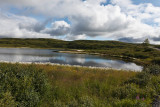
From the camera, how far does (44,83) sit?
5.98 meters

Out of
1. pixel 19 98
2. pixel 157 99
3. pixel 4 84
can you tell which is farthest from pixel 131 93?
pixel 4 84

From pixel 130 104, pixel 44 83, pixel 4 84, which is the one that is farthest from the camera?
pixel 44 83

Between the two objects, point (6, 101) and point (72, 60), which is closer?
point (6, 101)

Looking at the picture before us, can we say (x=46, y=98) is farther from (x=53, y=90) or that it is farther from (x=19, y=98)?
(x=19, y=98)

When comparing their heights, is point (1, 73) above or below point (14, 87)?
above

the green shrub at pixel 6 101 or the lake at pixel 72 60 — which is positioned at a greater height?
the green shrub at pixel 6 101

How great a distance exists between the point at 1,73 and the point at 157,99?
8.11 metres

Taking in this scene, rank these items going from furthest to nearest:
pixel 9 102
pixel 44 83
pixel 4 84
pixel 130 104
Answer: pixel 44 83
pixel 130 104
pixel 4 84
pixel 9 102

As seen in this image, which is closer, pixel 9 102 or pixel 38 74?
pixel 9 102

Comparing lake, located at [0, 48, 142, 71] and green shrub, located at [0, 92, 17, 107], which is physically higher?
green shrub, located at [0, 92, 17, 107]


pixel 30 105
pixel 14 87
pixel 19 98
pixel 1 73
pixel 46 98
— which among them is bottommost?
pixel 46 98

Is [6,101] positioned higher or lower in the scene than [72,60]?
higher

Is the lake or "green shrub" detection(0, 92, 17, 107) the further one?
the lake

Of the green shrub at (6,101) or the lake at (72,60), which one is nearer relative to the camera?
the green shrub at (6,101)
